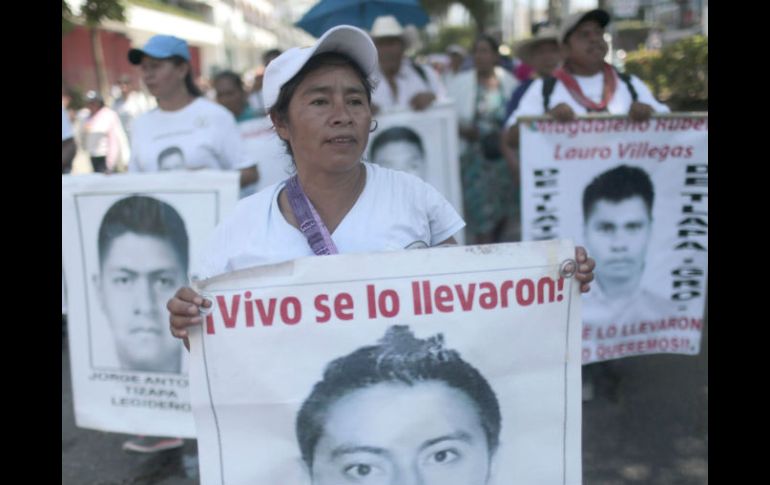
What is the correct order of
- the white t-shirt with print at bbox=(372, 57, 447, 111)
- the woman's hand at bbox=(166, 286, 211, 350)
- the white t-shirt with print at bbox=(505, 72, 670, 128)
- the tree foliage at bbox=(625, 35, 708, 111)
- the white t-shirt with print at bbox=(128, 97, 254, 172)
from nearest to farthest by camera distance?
the woman's hand at bbox=(166, 286, 211, 350)
the white t-shirt with print at bbox=(128, 97, 254, 172)
the white t-shirt with print at bbox=(505, 72, 670, 128)
the white t-shirt with print at bbox=(372, 57, 447, 111)
the tree foliage at bbox=(625, 35, 708, 111)

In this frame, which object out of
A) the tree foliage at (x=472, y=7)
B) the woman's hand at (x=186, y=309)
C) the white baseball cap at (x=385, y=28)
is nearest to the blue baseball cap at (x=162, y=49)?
the white baseball cap at (x=385, y=28)

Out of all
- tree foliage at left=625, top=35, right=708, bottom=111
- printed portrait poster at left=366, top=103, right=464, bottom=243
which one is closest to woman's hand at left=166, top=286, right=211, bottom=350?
printed portrait poster at left=366, top=103, right=464, bottom=243

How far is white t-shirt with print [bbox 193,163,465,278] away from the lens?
1.96 m

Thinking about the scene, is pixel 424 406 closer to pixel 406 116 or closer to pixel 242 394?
pixel 242 394

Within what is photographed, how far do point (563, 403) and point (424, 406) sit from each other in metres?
0.36

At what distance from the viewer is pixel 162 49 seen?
13.2 feet

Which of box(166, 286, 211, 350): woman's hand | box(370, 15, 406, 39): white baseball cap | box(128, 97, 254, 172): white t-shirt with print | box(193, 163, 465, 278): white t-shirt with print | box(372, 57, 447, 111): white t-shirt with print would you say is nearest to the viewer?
box(166, 286, 211, 350): woman's hand

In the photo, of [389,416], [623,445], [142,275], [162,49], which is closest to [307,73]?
[389,416]

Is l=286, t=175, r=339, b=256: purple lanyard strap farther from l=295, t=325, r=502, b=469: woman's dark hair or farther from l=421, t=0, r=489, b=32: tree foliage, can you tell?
l=421, t=0, r=489, b=32: tree foliage

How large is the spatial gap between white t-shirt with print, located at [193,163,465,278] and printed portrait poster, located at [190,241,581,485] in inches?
5.0

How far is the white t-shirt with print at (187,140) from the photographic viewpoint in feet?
12.8

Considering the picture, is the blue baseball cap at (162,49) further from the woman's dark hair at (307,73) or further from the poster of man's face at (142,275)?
the woman's dark hair at (307,73)

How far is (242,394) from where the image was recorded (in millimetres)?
1875
